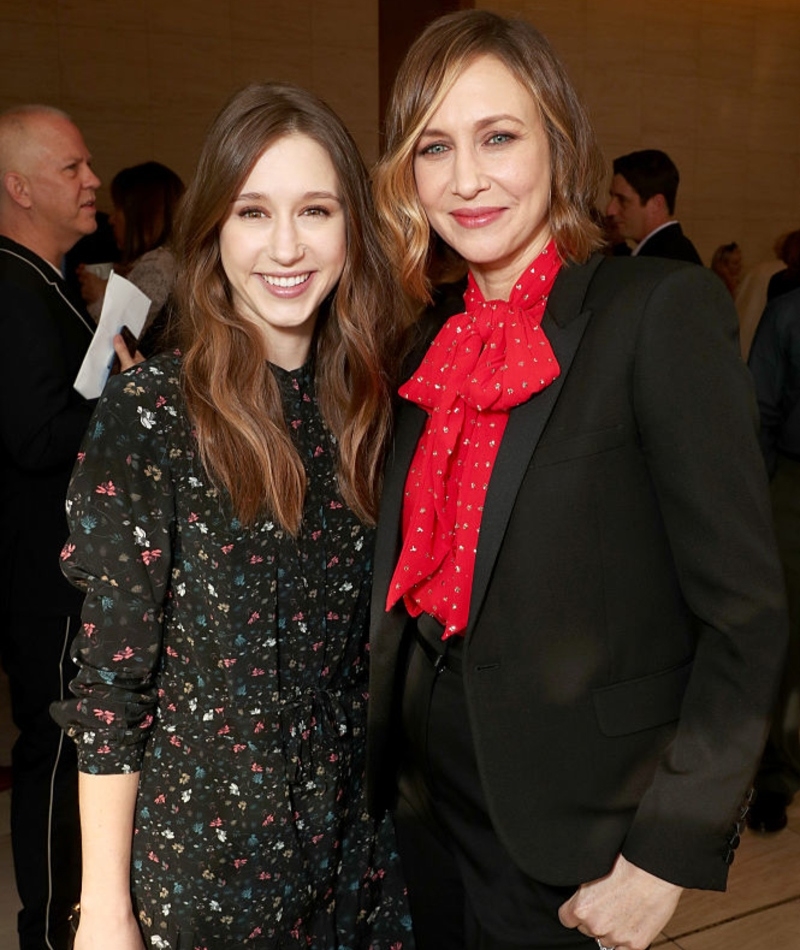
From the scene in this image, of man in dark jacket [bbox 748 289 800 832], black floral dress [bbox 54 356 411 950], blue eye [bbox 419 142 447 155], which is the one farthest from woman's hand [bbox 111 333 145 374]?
man in dark jacket [bbox 748 289 800 832]

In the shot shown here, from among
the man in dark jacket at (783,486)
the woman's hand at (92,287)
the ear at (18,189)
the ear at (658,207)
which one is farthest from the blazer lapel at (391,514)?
the ear at (658,207)

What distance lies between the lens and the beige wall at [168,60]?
6840 mm

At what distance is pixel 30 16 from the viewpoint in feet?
22.3

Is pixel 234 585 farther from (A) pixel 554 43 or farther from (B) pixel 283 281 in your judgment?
(A) pixel 554 43

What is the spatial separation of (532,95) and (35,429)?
1598 mm

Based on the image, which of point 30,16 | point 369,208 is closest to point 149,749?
point 369,208

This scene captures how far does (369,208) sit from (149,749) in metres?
0.88

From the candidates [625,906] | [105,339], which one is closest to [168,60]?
[105,339]

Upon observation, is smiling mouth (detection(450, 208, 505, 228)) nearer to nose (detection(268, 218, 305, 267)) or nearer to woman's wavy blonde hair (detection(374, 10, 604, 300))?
woman's wavy blonde hair (detection(374, 10, 604, 300))

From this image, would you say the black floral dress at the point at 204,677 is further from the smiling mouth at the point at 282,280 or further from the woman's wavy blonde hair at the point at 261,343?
the smiling mouth at the point at 282,280

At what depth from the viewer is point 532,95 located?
151 cm

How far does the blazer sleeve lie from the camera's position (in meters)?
1.34

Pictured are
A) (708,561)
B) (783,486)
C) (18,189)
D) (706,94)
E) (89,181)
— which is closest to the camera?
(708,561)

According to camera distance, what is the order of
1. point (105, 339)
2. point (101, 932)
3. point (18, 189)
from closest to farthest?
point (101, 932) < point (105, 339) < point (18, 189)
